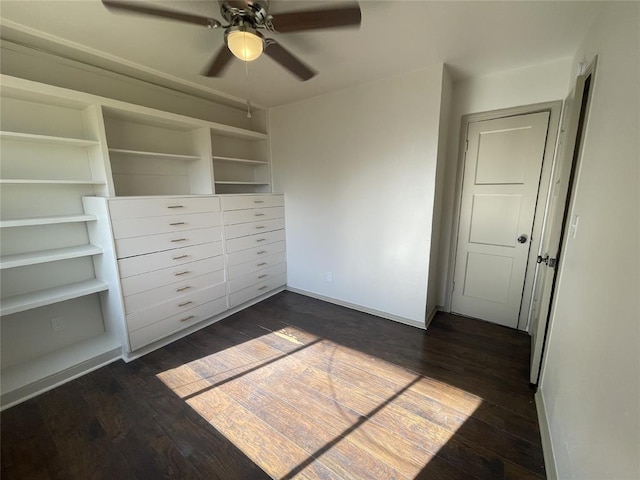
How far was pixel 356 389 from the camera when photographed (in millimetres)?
1851

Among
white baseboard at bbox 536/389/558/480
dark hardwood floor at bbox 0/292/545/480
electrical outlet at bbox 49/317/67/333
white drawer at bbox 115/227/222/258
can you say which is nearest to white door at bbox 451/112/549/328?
dark hardwood floor at bbox 0/292/545/480

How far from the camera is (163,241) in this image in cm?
226

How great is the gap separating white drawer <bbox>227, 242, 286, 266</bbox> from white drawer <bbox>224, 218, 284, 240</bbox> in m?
0.20

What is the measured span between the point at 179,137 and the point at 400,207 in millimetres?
2450

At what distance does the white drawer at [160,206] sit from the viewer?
195 centimetres

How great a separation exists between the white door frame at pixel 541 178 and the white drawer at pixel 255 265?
2.10 meters

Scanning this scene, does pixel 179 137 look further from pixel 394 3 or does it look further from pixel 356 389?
pixel 356 389

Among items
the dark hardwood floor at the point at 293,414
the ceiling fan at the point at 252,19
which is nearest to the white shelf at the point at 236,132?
the ceiling fan at the point at 252,19

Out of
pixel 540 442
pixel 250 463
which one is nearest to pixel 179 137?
pixel 250 463

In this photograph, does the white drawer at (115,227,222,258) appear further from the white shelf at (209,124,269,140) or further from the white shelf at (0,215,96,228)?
the white shelf at (209,124,269,140)

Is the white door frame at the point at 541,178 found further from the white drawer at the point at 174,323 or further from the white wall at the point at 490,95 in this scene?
the white drawer at the point at 174,323

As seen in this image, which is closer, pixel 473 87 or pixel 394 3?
pixel 394 3

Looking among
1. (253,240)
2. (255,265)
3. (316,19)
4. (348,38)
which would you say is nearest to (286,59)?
(316,19)

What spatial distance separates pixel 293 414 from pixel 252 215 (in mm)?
2086
